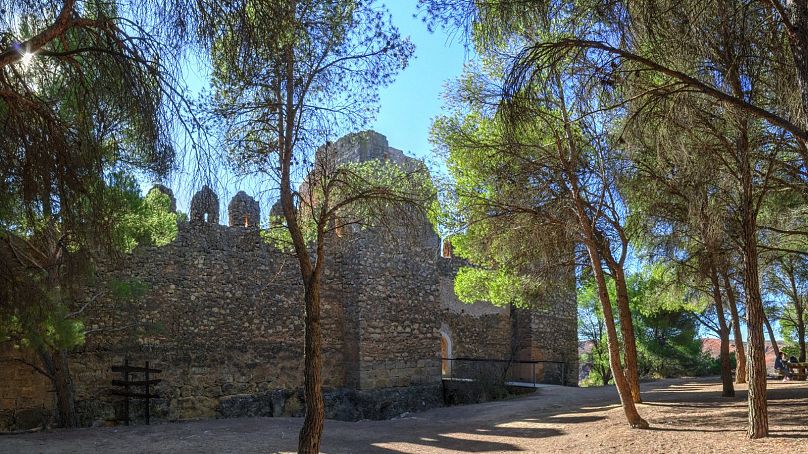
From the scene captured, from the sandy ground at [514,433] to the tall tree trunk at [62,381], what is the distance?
471 mm

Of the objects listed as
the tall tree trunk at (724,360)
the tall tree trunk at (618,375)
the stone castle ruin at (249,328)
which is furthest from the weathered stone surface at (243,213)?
the tall tree trunk at (724,360)

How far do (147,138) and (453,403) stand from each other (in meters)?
11.6

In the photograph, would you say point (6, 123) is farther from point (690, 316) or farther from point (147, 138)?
point (690, 316)

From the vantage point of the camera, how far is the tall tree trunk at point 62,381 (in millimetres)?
9234

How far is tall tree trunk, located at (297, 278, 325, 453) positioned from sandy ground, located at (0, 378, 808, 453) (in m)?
1.96

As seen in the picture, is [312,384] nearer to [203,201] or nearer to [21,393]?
[203,201]

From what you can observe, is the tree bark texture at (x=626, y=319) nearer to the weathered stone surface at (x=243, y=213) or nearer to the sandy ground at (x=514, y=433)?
the sandy ground at (x=514, y=433)

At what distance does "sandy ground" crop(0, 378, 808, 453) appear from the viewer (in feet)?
22.1

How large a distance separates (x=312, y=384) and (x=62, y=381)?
5025 millimetres

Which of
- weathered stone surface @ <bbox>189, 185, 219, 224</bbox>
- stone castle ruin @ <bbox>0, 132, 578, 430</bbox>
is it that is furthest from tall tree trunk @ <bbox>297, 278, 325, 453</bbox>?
stone castle ruin @ <bbox>0, 132, 578, 430</bbox>

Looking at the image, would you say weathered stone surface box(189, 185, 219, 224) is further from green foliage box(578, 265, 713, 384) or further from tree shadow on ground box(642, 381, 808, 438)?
green foliage box(578, 265, 713, 384)

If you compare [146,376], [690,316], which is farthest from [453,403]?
[690,316]

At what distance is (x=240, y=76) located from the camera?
403cm

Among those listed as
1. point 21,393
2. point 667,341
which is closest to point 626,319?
point 21,393
